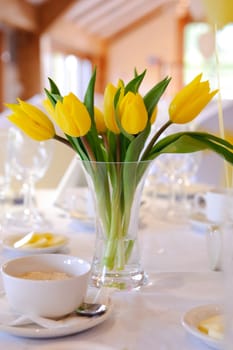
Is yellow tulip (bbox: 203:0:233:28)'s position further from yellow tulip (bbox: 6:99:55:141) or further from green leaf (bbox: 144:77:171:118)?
yellow tulip (bbox: 6:99:55:141)

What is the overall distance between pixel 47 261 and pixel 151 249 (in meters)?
0.33

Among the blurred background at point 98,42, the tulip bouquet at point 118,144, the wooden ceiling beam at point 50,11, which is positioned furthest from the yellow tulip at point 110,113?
the wooden ceiling beam at point 50,11

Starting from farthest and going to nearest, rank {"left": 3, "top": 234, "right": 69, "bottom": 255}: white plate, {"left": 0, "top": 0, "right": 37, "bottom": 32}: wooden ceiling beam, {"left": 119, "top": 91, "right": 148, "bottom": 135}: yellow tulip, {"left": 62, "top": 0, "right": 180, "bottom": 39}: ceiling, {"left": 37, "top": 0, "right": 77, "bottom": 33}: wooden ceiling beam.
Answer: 1. {"left": 62, "top": 0, "right": 180, "bottom": 39}: ceiling
2. {"left": 37, "top": 0, "right": 77, "bottom": 33}: wooden ceiling beam
3. {"left": 0, "top": 0, "right": 37, "bottom": 32}: wooden ceiling beam
4. {"left": 3, "top": 234, "right": 69, "bottom": 255}: white plate
5. {"left": 119, "top": 91, "right": 148, "bottom": 135}: yellow tulip

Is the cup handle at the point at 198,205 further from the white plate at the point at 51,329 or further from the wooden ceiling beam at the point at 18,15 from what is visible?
the wooden ceiling beam at the point at 18,15

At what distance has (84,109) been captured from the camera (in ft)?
2.20

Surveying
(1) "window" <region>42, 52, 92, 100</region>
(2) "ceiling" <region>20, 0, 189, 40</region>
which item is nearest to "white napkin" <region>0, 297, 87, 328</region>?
(2) "ceiling" <region>20, 0, 189, 40</region>

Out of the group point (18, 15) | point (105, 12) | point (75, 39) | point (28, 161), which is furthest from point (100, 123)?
point (105, 12)

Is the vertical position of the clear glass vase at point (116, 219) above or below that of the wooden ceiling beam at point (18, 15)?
below

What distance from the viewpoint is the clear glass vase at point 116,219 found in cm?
72

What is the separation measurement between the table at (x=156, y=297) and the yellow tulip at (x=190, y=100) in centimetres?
23

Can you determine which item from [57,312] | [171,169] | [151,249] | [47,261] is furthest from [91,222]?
[57,312]

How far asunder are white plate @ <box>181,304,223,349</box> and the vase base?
139 mm

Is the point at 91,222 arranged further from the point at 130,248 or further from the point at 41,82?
the point at 41,82

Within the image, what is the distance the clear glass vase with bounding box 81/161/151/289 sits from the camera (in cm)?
72
